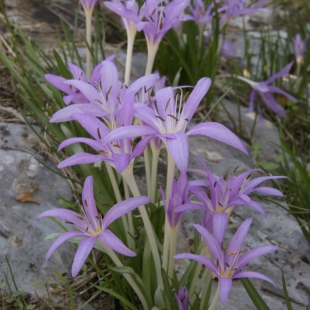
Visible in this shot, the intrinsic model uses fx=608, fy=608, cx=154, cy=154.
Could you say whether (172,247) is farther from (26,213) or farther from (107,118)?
(26,213)

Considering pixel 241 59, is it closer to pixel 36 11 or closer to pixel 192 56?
pixel 192 56

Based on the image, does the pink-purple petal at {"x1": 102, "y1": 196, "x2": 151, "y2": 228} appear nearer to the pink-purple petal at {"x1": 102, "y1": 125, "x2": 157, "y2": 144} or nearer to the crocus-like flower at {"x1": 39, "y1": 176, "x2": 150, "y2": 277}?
the crocus-like flower at {"x1": 39, "y1": 176, "x2": 150, "y2": 277}

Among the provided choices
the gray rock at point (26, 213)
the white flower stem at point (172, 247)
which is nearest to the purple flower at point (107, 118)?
the white flower stem at point (172, 247)

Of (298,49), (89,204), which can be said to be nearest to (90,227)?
(89,204)

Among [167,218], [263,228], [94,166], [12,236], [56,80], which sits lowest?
[263,228]

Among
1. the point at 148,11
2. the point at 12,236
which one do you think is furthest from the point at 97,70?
the point at 12,236
